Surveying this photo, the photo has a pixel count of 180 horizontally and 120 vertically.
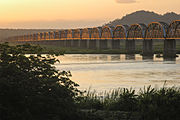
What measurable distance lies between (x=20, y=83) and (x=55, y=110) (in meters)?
1.52

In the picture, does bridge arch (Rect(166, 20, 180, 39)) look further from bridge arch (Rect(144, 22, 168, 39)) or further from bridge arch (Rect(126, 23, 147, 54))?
bridge arch (Rect(126, 23, 147, 54))

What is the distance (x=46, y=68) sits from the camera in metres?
15.1

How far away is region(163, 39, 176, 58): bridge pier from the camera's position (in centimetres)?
11006

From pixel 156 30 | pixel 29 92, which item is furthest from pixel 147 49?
pixel 29 92

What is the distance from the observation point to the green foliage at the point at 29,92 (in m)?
12.5

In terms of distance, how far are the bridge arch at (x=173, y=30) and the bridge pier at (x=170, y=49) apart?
170 centimetres

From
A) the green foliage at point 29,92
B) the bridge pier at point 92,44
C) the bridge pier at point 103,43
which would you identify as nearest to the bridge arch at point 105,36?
the bridge pier at point 103,43

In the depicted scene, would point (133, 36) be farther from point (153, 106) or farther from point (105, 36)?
point (153, 106)

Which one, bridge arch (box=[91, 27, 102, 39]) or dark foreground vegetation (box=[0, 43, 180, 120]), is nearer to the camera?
dark foreground vegetation (box=[0, 43, 180, 120])

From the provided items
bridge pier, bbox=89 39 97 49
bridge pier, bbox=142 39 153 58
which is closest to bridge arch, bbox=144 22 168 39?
bridge pier, bbox=142 39 153 58

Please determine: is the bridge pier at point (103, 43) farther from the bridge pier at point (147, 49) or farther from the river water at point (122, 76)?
the river water at point (122, 76)

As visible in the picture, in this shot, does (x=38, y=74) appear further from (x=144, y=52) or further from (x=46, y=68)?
(x=144, y=52)

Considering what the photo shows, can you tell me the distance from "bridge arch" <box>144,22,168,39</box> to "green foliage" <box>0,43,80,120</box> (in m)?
106

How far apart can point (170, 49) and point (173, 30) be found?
20.1ft
